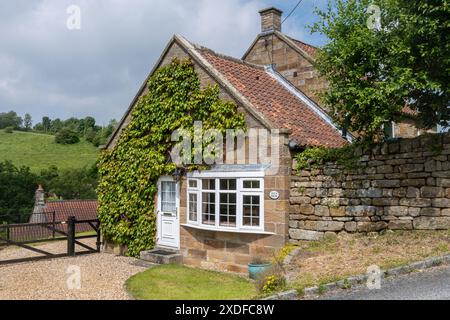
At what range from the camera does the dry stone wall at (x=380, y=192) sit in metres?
9.92

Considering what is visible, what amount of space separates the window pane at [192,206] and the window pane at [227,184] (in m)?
1.31

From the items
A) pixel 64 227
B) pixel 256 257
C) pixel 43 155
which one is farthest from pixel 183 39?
pixel 43 155

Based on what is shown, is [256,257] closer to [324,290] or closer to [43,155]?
[324,290]

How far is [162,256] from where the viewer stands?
13531 mm

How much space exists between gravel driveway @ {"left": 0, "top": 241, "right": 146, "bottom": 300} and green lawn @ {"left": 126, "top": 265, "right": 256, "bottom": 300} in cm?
51

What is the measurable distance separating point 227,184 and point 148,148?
158 inches

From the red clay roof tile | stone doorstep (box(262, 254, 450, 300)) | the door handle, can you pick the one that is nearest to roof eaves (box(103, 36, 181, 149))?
the red clay roof tile

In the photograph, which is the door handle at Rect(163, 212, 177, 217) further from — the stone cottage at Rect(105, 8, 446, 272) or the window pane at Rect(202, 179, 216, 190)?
the window pane at Rect(202, 179, 216, 190)

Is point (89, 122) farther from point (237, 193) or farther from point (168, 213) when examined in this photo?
point (237, 193)

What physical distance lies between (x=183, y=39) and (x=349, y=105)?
686cm

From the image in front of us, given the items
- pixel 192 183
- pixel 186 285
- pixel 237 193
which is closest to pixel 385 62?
pixel 237 193

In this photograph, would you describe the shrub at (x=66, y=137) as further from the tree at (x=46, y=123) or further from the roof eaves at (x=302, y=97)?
the roof eaves at (x=302, y=97)

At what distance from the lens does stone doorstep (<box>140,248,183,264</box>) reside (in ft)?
44.2
